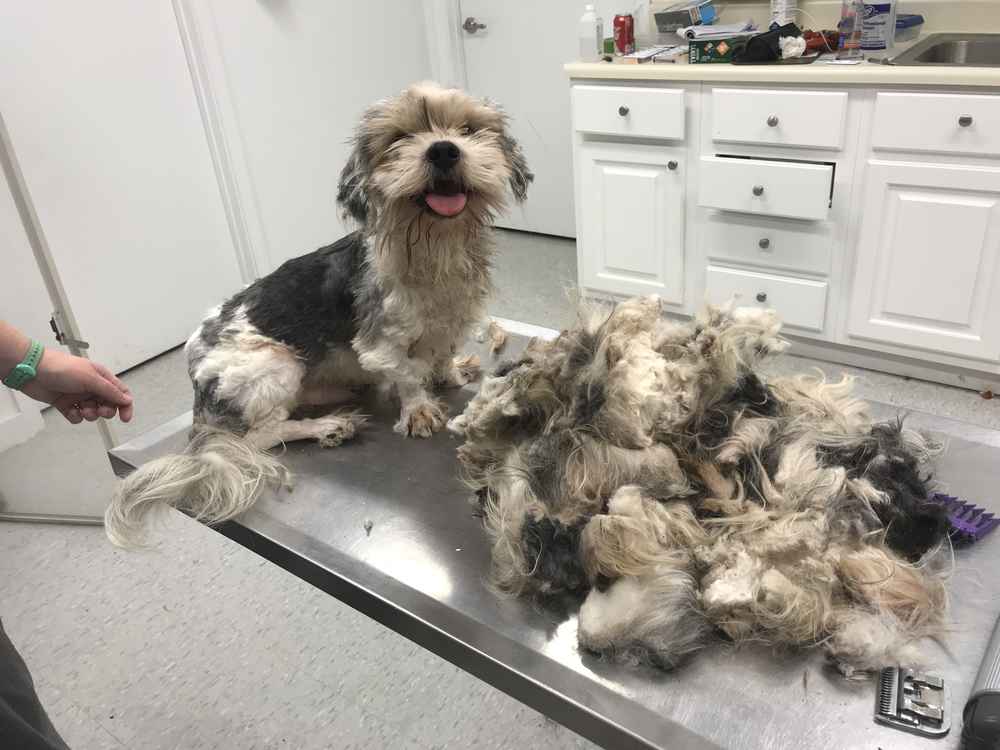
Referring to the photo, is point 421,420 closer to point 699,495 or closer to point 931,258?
point 699,495

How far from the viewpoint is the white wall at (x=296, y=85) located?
3135mm

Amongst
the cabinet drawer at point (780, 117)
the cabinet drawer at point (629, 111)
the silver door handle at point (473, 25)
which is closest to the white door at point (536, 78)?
the silver door handle at point (473, 25)

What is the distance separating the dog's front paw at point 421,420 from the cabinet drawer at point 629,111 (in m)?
1.77

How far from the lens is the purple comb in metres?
0.90

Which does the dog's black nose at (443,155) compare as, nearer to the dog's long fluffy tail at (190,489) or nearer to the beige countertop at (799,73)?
the dog's long fluffy tail at (190,489)

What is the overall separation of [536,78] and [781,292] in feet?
6.47

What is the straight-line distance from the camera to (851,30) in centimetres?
253

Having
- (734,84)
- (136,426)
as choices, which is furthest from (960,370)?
(136,426)

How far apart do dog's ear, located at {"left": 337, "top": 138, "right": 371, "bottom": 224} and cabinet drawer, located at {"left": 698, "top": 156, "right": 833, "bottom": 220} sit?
173cm

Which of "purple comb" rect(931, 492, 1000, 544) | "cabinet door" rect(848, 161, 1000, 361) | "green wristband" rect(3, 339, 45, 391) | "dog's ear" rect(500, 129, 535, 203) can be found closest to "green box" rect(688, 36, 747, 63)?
"cabinet door" rect(848, 161, 1000, 361)

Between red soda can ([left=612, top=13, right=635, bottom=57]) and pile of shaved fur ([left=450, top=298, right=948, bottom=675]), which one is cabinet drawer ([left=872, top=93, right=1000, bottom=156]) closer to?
red soda can ([left=612, top=13, right=635, bottom=57])

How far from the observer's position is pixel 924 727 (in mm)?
694

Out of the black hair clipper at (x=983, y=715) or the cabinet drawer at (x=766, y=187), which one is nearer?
the black hair clipper at (x=983, y=715)

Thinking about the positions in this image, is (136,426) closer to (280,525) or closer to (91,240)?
(91,240)
